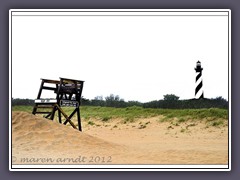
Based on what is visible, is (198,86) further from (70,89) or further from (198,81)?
(70,89)

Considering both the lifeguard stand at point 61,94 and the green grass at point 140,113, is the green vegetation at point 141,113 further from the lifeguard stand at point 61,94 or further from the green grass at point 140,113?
the lifeguard stand at point 61,94

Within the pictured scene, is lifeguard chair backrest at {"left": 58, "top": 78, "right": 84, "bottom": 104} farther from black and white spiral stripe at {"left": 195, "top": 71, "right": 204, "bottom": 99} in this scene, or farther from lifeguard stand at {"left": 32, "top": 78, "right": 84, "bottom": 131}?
black and white spiral stripe at {"left": 195, "top": 71, "right": 204, "bottom": 99}

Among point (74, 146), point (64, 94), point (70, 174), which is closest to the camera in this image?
point (70, 174)

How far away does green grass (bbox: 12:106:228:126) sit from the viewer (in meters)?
17.3

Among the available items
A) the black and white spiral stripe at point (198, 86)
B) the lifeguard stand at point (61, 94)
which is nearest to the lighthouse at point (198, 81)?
the black and white spiral stripe at point (198, 86)

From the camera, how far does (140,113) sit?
803 inches

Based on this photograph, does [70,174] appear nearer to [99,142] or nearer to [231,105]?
[99,142]

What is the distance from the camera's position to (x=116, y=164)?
951 centimetres

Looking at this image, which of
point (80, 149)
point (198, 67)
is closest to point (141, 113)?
point (198, 67)

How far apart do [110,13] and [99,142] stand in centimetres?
407

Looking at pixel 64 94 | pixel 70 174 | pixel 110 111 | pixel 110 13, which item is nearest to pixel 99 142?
pixel 64 94

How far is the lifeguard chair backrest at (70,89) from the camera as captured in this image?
42.3 ft

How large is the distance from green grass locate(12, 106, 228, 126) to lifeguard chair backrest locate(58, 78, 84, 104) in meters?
5.51

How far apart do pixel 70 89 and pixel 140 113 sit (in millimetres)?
8001
